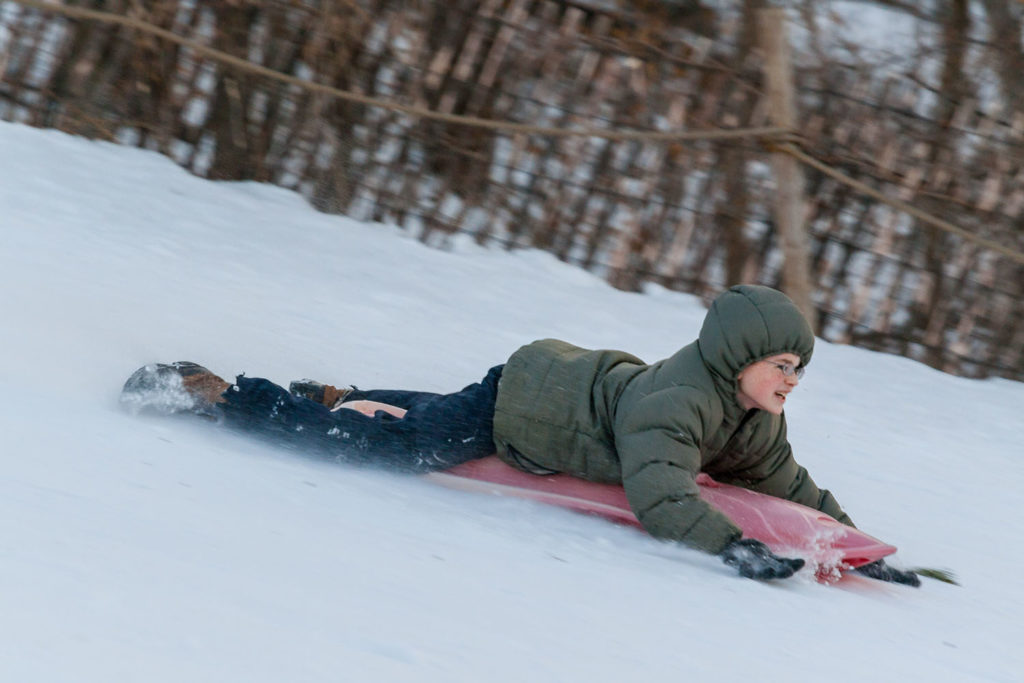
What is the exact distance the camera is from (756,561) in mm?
2156

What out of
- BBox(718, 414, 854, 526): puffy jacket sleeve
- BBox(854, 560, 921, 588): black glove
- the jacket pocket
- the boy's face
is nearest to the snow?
BBox(854, 560, 921, 588): black glove

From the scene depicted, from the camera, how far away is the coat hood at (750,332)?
2.39 meters

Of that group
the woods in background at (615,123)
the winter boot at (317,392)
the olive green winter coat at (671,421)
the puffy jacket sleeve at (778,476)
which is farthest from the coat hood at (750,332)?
the woods in background at (615,123)

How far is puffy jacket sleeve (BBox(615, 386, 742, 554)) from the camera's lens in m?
2.23

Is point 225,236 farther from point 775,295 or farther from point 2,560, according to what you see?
point 2,560

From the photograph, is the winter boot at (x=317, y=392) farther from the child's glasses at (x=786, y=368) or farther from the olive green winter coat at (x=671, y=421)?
the child's glasses at (x=786, y=368)

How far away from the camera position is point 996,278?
182 inches

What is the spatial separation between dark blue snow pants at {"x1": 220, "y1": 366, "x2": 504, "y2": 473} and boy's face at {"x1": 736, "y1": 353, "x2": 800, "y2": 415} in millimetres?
597

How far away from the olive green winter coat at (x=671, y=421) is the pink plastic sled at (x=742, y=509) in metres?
0.03

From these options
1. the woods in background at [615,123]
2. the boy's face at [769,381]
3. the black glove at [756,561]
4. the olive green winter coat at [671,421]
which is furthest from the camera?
the woods in background at [615,123]

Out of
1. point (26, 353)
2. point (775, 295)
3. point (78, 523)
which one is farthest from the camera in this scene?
point (26, 353)

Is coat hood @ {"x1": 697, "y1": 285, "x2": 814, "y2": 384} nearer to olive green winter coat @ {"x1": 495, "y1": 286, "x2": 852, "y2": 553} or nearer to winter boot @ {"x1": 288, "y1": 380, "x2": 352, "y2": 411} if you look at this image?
olive green winter coat @ {"x1": 495, "y1": 286, "x2": 852, "y2": 553}

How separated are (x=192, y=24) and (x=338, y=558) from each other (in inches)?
152

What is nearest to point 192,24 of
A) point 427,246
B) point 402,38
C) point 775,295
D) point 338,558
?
point 402,38
